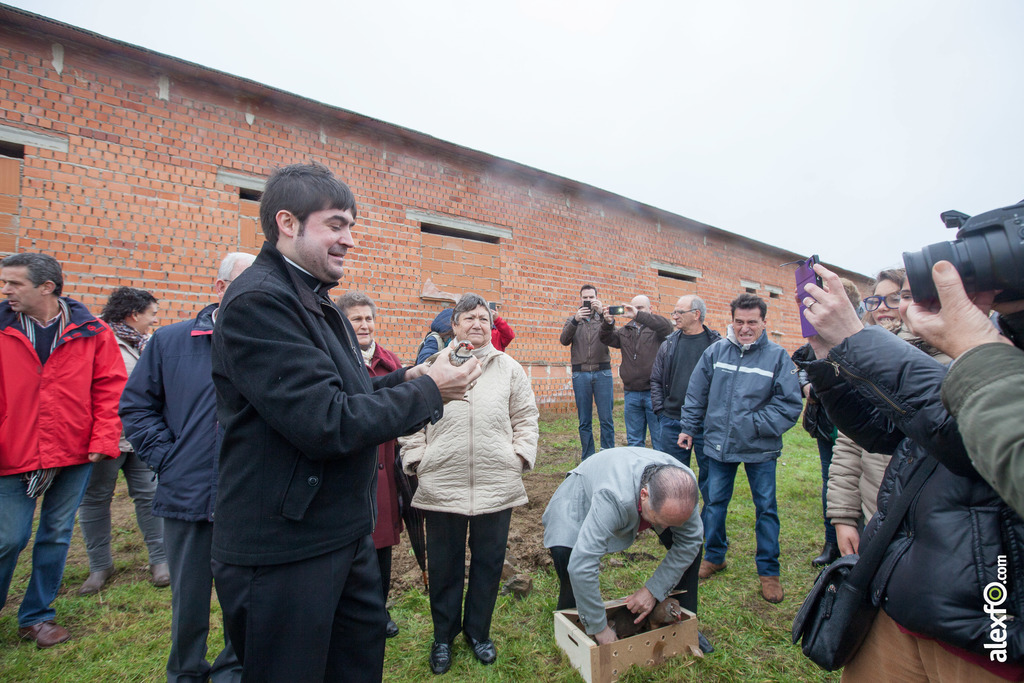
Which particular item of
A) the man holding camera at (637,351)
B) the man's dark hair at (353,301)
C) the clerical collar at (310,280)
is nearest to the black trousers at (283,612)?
the clerical collar at (310,280)

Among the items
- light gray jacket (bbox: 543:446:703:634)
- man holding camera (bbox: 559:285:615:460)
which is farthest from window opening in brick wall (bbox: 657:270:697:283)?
light gray jacket (bbox: 543:446:703:634)

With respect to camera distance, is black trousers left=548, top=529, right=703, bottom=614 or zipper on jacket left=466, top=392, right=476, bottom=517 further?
black trousers left=548, top=529, right=703, bottom=614

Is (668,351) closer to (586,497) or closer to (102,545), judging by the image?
(586,497)

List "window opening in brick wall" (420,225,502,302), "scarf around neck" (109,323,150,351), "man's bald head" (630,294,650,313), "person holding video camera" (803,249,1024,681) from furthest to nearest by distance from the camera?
"window opening in brick wall" (420,225,502,302), "man's bald head" (630,294,650,313), "scarf around neck" (109,323,150,351), "person holding video camera" (803,249,1024,681)

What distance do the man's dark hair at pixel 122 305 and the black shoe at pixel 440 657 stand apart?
3514 millimetres

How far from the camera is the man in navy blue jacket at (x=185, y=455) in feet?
7.24

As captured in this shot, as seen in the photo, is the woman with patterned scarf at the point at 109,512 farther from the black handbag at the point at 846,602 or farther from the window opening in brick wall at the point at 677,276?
the window opening in brick wall at the point at 677,276

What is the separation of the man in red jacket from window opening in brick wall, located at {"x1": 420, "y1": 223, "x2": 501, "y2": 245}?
5490 mm

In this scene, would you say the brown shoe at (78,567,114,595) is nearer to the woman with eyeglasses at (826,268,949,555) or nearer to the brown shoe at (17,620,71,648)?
the brown shoe at (17,620,71,648)

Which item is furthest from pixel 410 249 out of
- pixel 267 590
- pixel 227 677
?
pixel 267 590

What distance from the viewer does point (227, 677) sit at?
2260 mm

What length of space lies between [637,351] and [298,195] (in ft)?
15.9

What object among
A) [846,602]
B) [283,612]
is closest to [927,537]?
[846,602]

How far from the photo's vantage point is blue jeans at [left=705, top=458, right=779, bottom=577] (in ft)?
11.0
